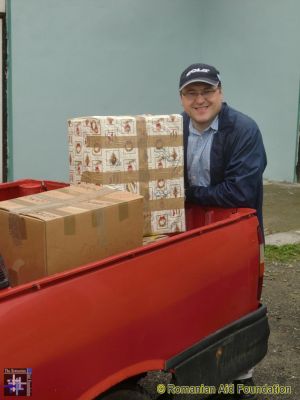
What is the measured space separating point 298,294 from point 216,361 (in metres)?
2.62

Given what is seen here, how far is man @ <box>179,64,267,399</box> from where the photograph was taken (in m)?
3.28

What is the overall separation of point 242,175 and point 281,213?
498 cm

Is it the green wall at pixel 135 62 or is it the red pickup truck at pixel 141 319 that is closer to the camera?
the red pickup truck at pixel 141 319

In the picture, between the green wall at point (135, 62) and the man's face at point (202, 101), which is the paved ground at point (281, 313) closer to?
the man's face at point (202, 101)

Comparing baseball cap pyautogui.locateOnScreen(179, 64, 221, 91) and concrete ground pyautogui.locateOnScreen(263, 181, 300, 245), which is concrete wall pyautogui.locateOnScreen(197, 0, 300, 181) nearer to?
concrete ground pyautogui.locateOnScreen(263, 181, 300, 245)

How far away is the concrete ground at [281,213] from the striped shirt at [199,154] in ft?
11.1

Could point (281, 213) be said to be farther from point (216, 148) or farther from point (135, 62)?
point (216, 148)

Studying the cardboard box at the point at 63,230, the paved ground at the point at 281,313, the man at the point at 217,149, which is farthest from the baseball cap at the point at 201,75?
the paved ground at the point at 281,313

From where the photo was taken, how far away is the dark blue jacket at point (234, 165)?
10.7ft

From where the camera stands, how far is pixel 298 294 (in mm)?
5215

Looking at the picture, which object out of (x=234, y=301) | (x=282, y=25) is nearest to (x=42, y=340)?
(x=234, y=301)

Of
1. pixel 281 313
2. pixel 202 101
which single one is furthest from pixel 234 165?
pixel 281 313

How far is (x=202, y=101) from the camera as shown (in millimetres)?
3385

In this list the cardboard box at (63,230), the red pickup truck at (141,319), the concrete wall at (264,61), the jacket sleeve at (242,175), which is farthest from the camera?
the concrete wall at (264,61)
